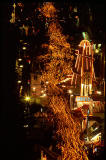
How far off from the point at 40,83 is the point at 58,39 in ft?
7.23

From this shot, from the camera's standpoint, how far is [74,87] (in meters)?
6.76

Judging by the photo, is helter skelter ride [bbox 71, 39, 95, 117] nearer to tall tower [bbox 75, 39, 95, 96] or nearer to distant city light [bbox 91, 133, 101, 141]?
tall tower [bbox 75, 39, 95, 96]

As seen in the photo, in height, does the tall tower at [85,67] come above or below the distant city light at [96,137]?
above

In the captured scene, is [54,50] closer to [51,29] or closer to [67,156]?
[51,29]

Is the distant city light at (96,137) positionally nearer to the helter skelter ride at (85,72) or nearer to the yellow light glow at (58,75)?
the yellow light glow at (58,75)

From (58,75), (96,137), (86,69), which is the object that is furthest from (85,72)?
(96,137)

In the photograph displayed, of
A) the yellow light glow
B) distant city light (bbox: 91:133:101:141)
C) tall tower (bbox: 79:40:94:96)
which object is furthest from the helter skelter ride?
distant city light (bbox: 91:133:101:141)

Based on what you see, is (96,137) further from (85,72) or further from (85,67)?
(85,67)

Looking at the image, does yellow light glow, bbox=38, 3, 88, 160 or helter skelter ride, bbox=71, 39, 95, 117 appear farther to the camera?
yellow light glow, bbox=38, 3, 88, 160

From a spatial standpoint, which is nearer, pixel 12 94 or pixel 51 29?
pixel 12 94

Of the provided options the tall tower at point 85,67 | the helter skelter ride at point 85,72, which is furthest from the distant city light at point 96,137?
the tall tower at point 85,67

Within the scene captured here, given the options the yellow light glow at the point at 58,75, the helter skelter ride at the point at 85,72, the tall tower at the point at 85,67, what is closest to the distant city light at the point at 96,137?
the yellow light glow at the point at 58,75

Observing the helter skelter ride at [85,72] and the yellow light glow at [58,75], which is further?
the yellow light glow at [58,75]

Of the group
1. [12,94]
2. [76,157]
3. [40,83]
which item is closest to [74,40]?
[40,83]
